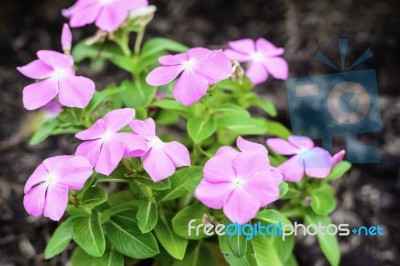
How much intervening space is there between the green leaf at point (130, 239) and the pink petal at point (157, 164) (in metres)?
0.23

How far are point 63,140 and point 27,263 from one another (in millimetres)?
665

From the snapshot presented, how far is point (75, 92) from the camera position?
4.57 feet

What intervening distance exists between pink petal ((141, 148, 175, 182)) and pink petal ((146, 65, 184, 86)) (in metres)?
0.21

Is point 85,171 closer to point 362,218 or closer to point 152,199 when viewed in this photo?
point 152,199

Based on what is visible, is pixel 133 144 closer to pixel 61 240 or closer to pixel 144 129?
pixel 144 129

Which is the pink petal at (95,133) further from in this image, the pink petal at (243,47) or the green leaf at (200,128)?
the pink petal at (243,47)

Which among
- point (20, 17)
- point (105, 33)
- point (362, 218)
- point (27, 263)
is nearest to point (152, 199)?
point (105, 33)

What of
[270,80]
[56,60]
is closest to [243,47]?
[56,60]

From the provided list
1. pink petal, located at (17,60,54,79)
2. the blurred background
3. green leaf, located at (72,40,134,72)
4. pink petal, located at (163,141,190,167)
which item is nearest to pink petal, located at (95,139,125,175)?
pink petal, located at (163,141,190,167)

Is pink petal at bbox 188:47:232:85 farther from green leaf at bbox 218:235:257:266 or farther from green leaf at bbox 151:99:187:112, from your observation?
green leaf at bbox 218:235:257:266

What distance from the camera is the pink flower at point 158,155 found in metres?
1.25

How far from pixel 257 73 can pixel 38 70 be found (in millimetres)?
650

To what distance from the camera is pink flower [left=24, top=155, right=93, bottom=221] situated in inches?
48.0

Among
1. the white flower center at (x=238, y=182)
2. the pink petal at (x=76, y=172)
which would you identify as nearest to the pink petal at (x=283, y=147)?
the white flower center at (x=238, y=182)
